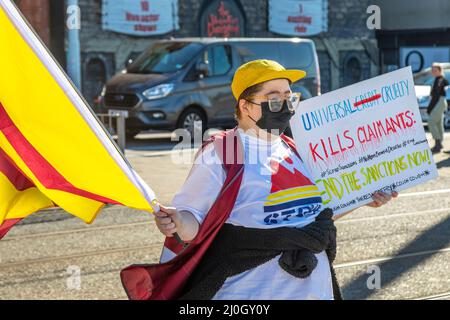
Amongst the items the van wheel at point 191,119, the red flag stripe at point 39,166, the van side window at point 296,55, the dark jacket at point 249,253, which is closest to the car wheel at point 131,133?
the van wheel at point 191,119

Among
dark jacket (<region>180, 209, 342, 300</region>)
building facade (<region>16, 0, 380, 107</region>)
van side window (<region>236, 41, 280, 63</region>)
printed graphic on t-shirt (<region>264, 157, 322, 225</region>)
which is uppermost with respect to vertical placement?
printed graphic on t-shirt (<region>264, 157, 322, 225</region>)

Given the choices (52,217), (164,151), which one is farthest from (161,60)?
(52,217)

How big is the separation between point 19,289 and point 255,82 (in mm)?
3767

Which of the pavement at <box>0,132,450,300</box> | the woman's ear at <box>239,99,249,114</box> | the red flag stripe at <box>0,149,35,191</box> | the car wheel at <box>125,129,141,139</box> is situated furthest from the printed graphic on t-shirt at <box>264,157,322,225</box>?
the car wheel at <box>125,129,141,139</box>

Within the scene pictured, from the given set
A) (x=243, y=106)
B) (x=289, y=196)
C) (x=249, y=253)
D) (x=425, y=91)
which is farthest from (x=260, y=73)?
(x=425, y=91)

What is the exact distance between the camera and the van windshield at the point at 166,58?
19156 mm

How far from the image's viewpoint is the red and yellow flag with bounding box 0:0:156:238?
10.0 ft

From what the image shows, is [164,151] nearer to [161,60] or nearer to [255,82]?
[161,60]

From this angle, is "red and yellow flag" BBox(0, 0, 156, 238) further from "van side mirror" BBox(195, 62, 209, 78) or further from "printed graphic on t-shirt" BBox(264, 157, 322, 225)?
"van side mirror" BBox(195, 62, 209, 78)

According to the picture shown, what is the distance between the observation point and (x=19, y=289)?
6934mm

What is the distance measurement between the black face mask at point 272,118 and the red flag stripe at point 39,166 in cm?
79

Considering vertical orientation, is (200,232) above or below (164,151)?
above

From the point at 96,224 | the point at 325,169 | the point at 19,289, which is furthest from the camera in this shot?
the point at 96,224

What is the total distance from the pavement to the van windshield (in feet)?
26.0
